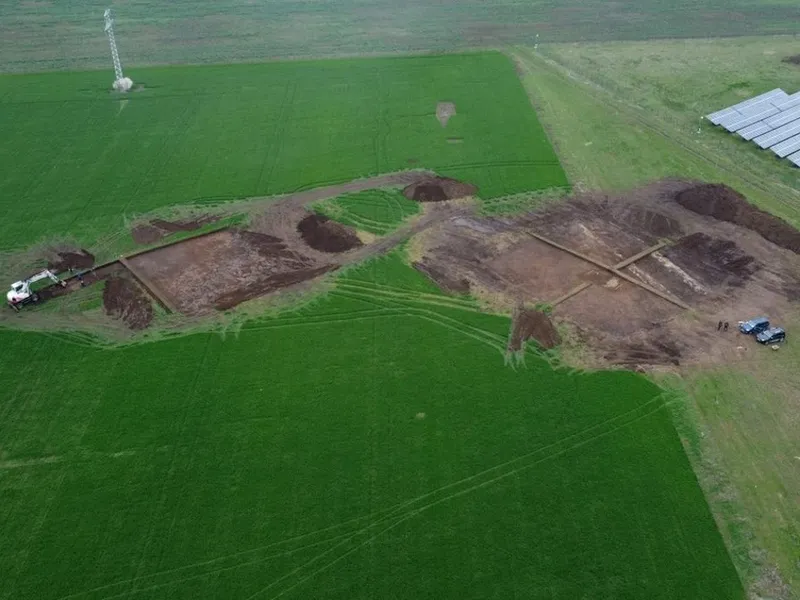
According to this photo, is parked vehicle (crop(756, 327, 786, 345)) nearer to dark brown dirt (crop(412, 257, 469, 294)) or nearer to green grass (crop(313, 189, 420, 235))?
dark brown dirt (crop(412, 257, 469, 294))

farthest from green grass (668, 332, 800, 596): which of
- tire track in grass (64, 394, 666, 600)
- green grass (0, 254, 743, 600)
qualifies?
tire track in grass (64, 394, 666, 600)

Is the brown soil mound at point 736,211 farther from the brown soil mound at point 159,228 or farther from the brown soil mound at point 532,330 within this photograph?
the brown soil mound at point 159,228

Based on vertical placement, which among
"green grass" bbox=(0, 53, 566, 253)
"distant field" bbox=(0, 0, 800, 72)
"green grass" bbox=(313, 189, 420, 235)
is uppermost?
"distant field" bbox=(0, 0, 800, 72)

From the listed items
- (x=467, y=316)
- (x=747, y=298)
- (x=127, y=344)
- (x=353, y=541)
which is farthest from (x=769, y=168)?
(x=127, y=344)

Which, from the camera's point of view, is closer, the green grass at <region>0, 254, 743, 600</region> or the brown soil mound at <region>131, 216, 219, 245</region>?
the green grass at <region>0, 254, 743, 600</region>

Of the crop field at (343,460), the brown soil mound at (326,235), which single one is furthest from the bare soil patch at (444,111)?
the brown soil mound at (326,235)

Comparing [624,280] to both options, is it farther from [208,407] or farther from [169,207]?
[169,207]
